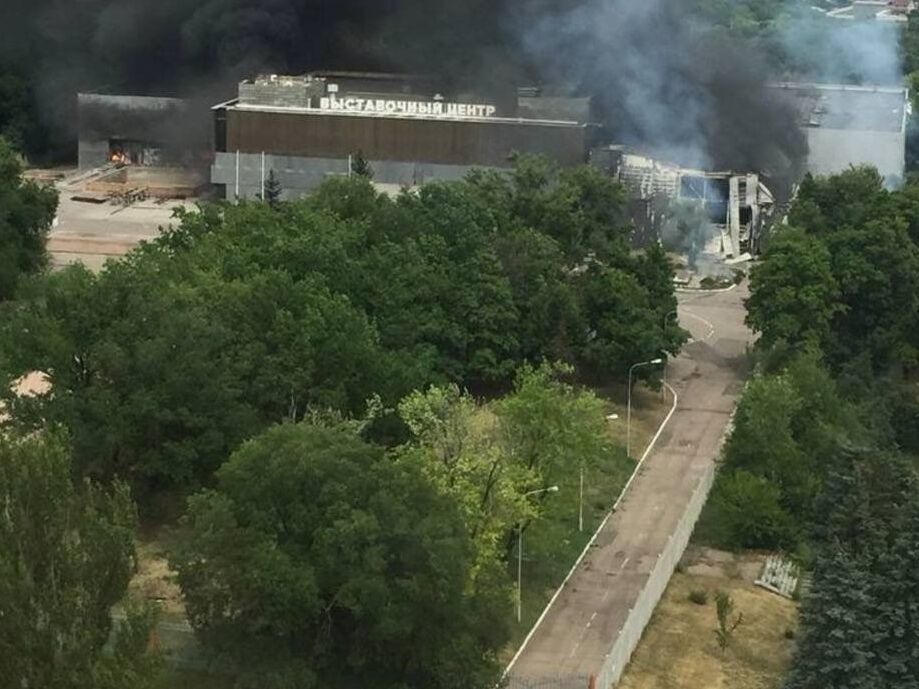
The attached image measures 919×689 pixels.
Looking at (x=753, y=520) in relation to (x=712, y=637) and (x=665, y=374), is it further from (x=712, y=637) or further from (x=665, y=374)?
(x=665, y=374)

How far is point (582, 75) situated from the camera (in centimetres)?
7000

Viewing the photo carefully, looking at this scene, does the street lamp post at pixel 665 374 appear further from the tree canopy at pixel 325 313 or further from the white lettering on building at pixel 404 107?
the white lettering on building at pixel 404 107

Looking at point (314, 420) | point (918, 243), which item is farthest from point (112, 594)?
point (918, 243)

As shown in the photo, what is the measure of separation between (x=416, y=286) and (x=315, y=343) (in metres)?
6.66

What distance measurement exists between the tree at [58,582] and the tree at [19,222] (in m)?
31.7

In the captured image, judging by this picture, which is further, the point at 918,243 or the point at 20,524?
the point at 918,243

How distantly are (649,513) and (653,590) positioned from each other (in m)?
4.98

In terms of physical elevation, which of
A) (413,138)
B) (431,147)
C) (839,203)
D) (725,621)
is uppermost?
(413,138)

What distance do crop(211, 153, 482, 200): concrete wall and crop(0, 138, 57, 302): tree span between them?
33.8ft

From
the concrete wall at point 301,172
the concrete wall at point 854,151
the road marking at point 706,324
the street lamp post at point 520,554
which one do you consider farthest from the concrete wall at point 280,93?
the street lamp post at point 520,554

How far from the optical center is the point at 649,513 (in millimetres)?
37031

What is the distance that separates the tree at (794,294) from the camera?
46.3 meters

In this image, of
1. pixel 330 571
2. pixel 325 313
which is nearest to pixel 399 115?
pixel 325 313

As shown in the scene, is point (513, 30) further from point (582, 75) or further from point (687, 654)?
point (687, 654)
